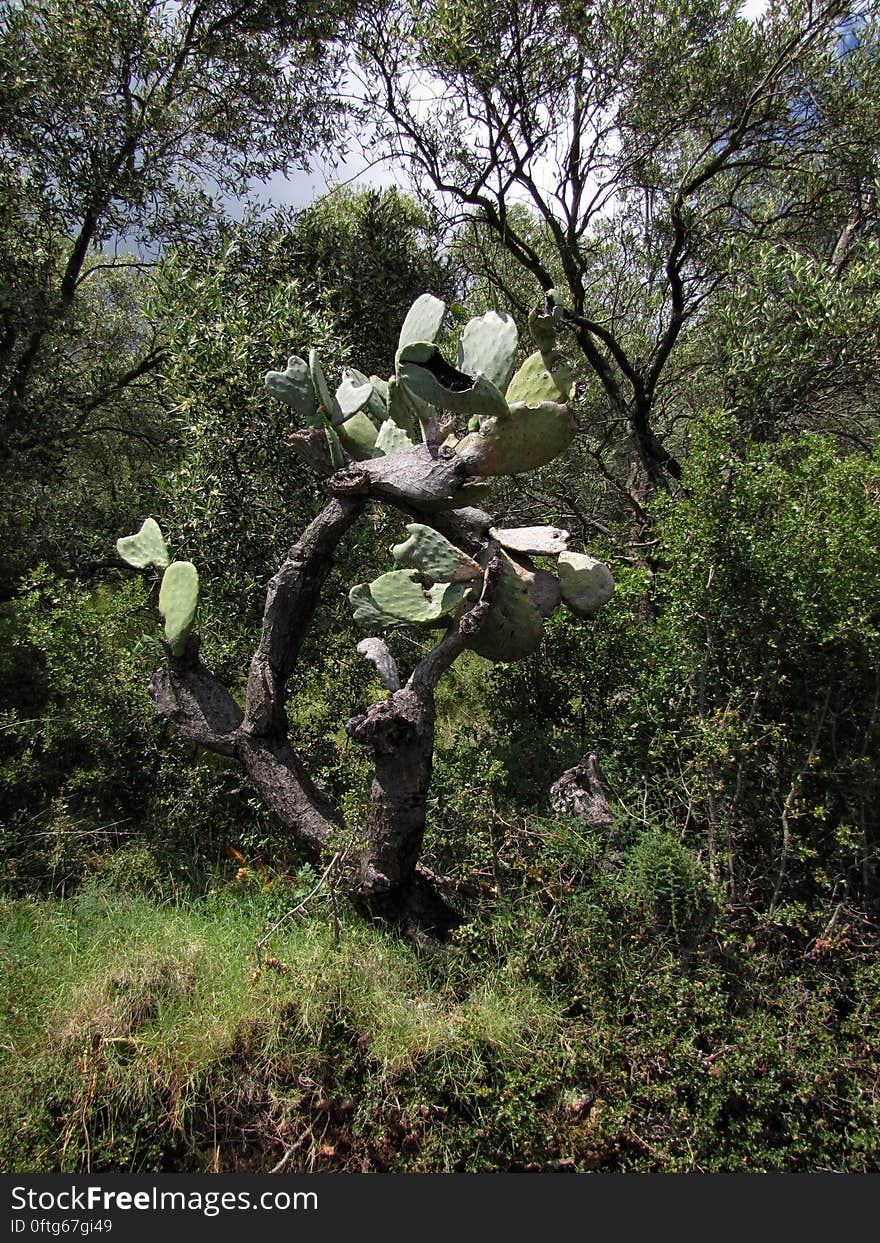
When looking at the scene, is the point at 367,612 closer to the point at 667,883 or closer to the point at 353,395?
the point at 353,395

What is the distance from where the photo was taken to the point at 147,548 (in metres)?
3.43

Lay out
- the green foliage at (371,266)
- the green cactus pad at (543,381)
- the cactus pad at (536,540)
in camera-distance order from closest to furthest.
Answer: the green cactus pad at (543,381), the cactus pad at (536,540), the green foliage at (371,266)

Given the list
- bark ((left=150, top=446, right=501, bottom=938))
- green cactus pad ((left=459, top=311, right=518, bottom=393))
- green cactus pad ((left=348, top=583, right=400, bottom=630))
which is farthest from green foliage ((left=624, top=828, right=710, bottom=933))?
green cactus pad ((left=459, top=311, right=518, bottom=393))

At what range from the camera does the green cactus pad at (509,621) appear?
2.94 metres

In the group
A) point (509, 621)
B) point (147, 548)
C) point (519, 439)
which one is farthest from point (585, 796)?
point (147, 548)

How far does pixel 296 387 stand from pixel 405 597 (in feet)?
3.13

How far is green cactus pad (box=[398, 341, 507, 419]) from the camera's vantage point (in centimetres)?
265

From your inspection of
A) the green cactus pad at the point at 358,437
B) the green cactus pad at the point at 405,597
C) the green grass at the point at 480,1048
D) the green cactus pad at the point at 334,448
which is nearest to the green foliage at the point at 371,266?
the green cactus pad at the point at 358,437

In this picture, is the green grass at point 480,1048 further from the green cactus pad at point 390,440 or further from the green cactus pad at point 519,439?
the green cactus pad at point 390,440

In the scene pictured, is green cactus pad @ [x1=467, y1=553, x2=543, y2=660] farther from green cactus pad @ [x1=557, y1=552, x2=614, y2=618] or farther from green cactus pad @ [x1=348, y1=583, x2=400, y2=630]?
green cactus pad @ [x1=348, y1=583, x2=400, y2=630]

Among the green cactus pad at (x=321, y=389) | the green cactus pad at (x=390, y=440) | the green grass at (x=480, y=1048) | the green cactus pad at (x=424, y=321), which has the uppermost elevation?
the green cactus pad at (x=424, y=321)

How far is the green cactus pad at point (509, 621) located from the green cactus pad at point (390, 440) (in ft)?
2.37

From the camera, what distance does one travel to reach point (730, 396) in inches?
190

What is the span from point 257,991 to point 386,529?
8.72ft
